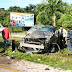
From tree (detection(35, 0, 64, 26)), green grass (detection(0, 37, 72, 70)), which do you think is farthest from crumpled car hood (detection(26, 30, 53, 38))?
tree (detection(35, 0, 64, 26))

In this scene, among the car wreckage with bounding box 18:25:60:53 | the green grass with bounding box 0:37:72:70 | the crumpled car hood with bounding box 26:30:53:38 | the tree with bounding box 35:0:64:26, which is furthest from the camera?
the tree with bounding box 35:0:64:26

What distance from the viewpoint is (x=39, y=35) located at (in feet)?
30.6

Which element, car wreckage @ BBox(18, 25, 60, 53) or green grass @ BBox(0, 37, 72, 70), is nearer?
green grass @ BBox(0, 37, 72, 70)

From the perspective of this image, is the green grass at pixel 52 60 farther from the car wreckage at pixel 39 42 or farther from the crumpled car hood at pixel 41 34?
the crumpled car hood at pixel 41 34

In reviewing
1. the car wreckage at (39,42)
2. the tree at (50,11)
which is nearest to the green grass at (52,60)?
the car wreckage at (39,42)

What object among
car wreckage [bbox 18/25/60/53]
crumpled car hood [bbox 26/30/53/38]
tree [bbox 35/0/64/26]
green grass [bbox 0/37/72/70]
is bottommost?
green grass [bbox 0/37/72/70]

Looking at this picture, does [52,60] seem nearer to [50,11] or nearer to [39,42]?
[39,42]

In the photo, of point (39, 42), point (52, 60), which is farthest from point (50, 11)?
point (52, 60)

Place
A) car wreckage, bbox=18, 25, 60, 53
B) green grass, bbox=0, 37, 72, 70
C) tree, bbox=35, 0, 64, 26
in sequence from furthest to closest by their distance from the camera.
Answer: tree, bbox=35, 0, 64, 26 < car wreckage, bbox=18, 25, 60, 53 < green grass, bbox=0, 37, 72, 70

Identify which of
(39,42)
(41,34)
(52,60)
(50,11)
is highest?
(50,11)

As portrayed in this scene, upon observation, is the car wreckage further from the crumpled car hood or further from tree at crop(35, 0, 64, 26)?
tree at crop(35, 0, 64, 26)

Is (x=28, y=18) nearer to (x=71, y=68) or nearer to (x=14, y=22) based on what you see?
(x=14, y=22)

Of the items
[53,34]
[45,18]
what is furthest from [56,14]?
[53,34]

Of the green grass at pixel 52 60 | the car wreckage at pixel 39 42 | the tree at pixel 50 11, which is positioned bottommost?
the green grass at pixel 52 60
